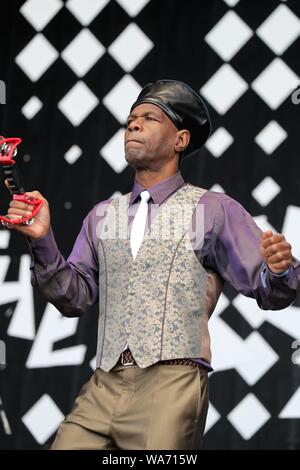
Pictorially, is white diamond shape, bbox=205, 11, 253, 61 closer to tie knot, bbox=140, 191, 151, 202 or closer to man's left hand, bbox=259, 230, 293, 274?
tie knot, bbox=140, 191, 151, 202

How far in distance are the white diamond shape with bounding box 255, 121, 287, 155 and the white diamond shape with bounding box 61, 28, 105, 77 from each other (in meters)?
0.80

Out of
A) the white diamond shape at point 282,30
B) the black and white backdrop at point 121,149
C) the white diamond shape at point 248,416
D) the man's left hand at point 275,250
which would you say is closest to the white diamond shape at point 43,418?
the black and white backdrop at point 121,149

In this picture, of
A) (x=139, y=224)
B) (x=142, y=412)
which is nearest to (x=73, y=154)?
(x=139, y=224)

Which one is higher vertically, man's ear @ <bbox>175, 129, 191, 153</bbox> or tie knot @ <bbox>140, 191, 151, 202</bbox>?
man's ear @ <bbox>175, 129, 191, 153</bbox>

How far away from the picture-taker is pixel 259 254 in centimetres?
247

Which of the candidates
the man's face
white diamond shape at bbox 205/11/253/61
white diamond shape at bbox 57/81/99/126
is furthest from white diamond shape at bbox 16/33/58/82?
the man's face

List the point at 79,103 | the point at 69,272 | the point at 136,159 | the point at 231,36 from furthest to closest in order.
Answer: the point at 79,103
the point at 231,36
the point at 136,159
the point at 69,272

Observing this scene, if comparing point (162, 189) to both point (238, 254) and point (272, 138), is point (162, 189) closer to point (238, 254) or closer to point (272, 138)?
point (238, 254)

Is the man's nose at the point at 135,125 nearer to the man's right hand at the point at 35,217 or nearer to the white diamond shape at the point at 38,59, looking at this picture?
the man's right hand at the point at 35,217

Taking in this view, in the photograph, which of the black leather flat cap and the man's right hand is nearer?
the man's right hand

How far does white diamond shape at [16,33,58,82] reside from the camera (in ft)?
13.4

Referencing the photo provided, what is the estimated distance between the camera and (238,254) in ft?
8.12

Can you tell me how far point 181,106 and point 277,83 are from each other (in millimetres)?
1277
